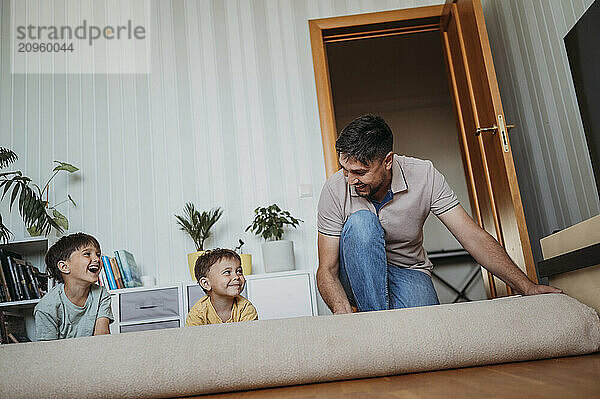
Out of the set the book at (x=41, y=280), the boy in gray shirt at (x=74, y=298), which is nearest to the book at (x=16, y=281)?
the book at (x=41, y=280)

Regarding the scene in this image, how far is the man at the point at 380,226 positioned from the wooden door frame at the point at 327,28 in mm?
1339

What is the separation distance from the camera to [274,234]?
3080mm

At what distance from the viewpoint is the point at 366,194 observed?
1.92 m

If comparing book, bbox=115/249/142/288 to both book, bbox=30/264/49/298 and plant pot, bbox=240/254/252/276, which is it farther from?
plant pot, bbox=240/254/252/276

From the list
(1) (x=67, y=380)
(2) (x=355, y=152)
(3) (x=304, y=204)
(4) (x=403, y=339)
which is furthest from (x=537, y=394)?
(3) (x=304, y=204)

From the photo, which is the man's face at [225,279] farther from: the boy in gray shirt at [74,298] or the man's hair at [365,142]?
the man's hair at [365,142]

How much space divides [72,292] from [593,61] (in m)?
2.10

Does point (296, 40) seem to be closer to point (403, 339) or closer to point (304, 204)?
point (304, 204)

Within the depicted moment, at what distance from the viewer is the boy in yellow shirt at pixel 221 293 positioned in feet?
7.77

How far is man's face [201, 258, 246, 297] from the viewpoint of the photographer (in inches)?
97.5

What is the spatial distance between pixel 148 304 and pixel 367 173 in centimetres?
156

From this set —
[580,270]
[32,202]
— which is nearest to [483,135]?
[580,270]

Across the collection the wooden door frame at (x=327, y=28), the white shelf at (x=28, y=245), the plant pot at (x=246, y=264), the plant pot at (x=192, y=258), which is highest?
the wooden door frame at (x=327, y=28)

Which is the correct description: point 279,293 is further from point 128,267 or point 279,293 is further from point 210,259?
point 128,267
